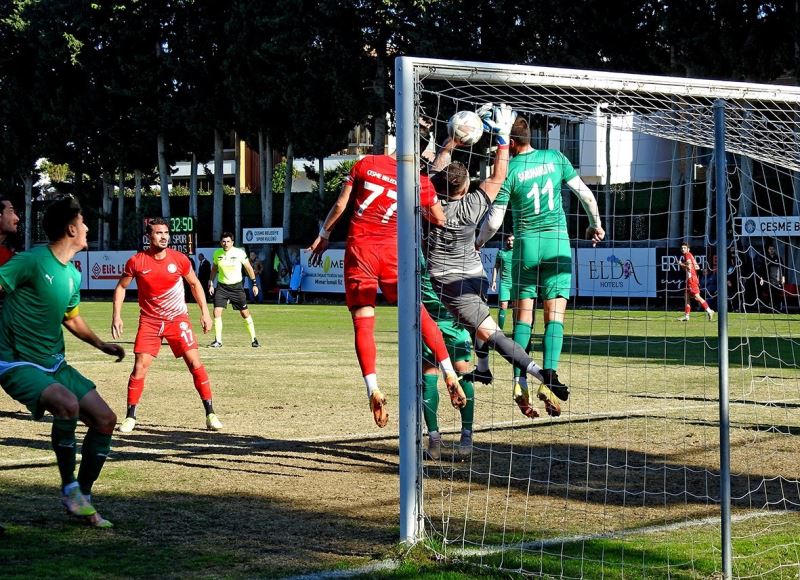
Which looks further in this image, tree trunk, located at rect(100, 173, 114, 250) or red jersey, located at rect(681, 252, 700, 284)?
tree trunk, located at rect(100, 173, 114, 250)

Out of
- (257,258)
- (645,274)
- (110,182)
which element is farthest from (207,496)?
(110,182)

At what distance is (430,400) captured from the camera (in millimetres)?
9094

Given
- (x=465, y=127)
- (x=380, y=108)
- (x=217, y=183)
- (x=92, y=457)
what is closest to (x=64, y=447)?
(x=92, y=457)

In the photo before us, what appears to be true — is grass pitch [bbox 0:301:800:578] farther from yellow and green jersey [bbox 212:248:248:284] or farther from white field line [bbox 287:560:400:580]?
yellow and green jersey [bbox 212:248:248:284]

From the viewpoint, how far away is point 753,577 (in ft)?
18.7

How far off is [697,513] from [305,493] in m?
2.57

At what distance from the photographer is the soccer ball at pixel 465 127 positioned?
7602 mm

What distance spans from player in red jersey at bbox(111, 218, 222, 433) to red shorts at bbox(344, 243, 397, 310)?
3041 mm

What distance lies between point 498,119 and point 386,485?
2665mm

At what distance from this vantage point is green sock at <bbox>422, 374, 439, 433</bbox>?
899cm

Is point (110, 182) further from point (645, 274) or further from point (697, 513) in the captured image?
point (697, 513)

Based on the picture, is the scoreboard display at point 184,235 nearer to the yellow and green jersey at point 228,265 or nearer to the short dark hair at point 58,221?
the yellow and green jersey at point 228,265

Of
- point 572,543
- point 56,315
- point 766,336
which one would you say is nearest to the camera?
point 572,543

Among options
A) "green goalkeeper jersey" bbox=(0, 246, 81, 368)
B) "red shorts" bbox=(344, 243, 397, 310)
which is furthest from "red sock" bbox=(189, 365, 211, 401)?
"green goalkeeper jersey" bbox=(0, 246, 81, 368)
